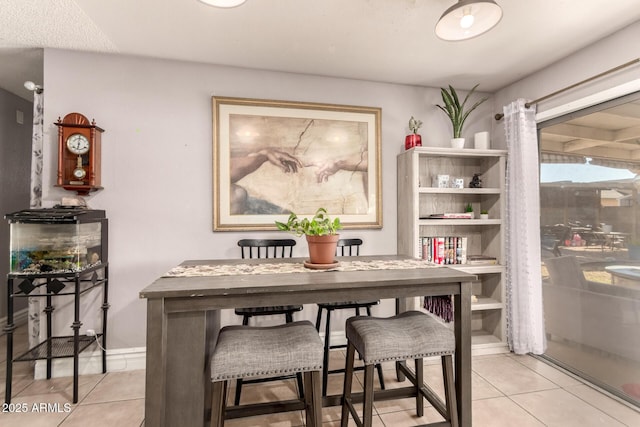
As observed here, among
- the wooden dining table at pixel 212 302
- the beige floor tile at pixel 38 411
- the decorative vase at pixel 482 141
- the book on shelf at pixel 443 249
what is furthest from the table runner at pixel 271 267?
the decorative vase at pixel 482 141

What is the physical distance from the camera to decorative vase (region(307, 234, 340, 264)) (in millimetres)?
1806

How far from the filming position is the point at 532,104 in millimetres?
2768

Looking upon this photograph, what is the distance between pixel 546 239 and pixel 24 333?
5.13 meters

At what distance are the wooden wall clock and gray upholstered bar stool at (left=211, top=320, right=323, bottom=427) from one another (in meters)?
1.73

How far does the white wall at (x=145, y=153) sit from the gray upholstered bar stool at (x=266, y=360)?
1.34 metres

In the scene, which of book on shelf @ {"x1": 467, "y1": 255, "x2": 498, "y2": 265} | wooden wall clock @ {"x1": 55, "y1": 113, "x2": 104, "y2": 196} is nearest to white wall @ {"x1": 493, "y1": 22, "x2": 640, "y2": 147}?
book on shelf @ {"x1": 467, "y1": 255, "x2": 498, "y2": 265}

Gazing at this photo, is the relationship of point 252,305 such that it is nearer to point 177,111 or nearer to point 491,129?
point 177,111

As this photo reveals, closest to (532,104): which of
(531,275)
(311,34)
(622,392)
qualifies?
(531,275)

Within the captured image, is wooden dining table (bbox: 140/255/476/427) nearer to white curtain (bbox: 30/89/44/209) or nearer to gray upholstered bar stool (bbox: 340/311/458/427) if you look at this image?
gray upholstered bar stool (bbox: 340/311/458/427)

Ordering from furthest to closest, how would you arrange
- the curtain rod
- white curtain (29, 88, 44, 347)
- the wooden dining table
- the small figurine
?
the small figurine < white curtain (29, 88, 44, 347) < the curtain rod < the wooden dining table

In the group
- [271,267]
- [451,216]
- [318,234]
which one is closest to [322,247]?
[318,234]

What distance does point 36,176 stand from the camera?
2.53m

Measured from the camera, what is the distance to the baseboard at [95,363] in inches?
95.7

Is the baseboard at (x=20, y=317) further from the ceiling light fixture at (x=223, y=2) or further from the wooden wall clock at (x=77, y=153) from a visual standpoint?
the ceiling light fixture at (x=223, y=2)
